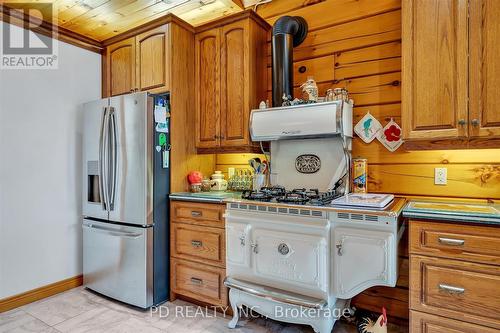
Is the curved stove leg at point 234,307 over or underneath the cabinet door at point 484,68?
underneath

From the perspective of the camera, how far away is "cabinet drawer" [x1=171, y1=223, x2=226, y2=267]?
227 centimetres

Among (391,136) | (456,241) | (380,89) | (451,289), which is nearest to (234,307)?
(451,289)

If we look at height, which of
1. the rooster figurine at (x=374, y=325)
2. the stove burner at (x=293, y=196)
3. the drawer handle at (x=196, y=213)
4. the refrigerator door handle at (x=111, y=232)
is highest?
the stove burner at (x=293, y=196)

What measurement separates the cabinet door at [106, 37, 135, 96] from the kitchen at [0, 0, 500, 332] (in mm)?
19

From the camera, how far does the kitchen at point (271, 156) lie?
1629mm

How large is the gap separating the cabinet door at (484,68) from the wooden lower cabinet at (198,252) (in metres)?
1.72

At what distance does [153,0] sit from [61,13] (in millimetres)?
926

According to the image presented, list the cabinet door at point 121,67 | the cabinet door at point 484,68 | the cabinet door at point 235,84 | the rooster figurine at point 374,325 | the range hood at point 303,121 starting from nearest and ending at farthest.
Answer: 1. the cabinet door at point 484,68
2. the rooster figurine at point 374,325
3. the range hood at point 303,121
4. the cabinet door at point 235,84
5. the cabinet door at point 121,67

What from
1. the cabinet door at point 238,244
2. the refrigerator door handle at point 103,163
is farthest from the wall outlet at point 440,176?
the refrigerator door handle at point 103,163

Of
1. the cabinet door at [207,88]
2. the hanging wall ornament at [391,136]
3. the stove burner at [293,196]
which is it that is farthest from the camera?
the cabinet door at [207,88]

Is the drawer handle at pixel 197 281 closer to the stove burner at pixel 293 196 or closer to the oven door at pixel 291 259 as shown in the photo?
the oven door at pixel 291 259

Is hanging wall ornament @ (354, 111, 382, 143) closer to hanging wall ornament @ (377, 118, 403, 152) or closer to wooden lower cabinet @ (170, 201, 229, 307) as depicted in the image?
hanging wall ornament @ (377, 118, 403, 152)

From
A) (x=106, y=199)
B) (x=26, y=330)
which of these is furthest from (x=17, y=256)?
(x=106, y=199)

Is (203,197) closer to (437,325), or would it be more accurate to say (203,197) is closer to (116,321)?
(116,321)
